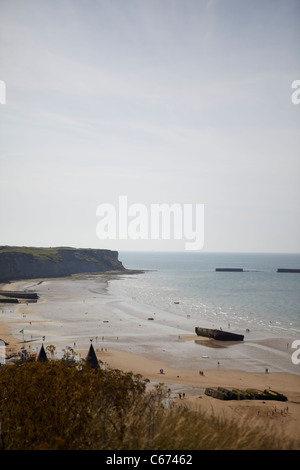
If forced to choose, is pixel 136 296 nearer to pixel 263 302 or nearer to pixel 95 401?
pixel 263 302

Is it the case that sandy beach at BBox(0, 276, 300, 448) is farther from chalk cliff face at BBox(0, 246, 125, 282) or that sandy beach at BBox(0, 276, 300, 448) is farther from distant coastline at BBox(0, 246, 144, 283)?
chalk cliff face at BBox(0, 246, 125, 282)

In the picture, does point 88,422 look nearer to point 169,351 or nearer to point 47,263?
point 169,351

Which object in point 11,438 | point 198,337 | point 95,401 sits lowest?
point 198,337

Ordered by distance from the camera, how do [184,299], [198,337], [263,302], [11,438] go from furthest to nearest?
[184,299] → [263,302] → [198,337] → [11,438]

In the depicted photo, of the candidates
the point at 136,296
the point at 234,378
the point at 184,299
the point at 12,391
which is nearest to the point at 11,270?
the point at 136,296

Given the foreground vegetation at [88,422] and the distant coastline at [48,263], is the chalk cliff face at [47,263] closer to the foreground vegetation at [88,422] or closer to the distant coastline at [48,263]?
the distant coastline at [48,263]
